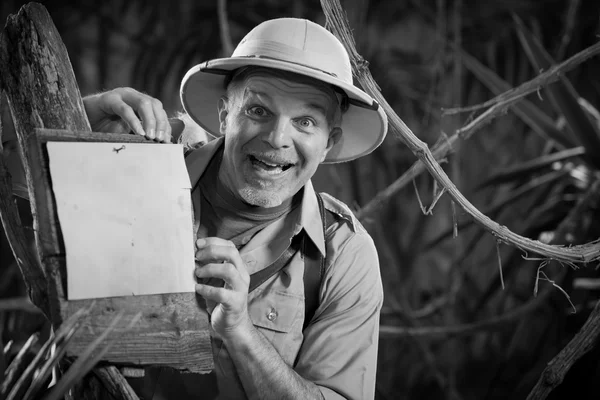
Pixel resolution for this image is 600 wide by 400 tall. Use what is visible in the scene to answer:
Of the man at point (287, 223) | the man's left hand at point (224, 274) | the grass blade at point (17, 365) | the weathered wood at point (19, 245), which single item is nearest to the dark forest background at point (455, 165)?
the grass blade at point (17, 365)

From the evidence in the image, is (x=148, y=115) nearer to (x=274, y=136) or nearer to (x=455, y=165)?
(x=274, y=136)

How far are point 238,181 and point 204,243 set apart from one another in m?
0.30

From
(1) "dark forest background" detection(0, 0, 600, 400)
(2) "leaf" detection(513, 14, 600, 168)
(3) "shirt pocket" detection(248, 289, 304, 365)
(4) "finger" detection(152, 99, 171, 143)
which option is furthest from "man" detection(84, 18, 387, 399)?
(2) "leaf" detection(513, 14, 600, 168)

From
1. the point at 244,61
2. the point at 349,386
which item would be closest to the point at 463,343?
the point at 349,386

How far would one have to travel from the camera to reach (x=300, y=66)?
112cm

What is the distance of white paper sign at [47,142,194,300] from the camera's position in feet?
2.71

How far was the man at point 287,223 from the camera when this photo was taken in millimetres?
1152

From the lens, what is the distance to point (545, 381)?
1.29m

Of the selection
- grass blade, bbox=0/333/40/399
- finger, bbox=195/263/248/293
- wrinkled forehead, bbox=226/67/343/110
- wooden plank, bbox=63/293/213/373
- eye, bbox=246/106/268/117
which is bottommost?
grass blade, bbox=0/333/40/399

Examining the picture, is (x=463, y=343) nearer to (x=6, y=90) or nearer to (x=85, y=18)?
(x=85, y=18)

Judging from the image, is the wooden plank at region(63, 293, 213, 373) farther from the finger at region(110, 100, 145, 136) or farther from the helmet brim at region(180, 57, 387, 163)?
the helmet brim at region(180, 57, 387, 163)

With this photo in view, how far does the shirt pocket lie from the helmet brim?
1.13ft

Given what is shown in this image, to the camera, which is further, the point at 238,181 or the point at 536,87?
the point at 536,87

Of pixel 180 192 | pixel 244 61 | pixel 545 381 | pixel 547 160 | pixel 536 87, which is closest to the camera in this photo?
pixel 180 192
